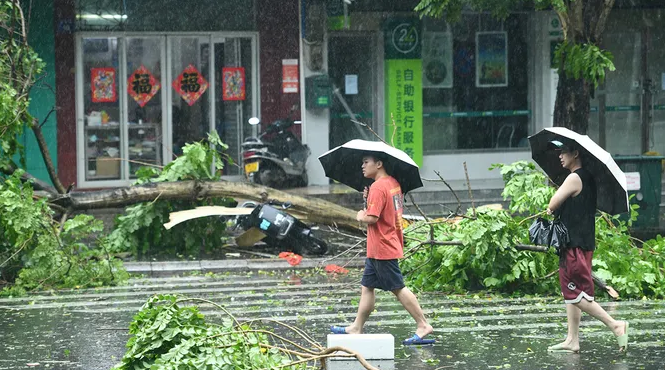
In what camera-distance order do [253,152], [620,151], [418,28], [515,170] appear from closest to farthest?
1. [515,170]
2. [253,152]
3. [418,28]
4. [620,151]

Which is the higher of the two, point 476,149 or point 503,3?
point 503,3

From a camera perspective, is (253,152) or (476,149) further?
(476,149)

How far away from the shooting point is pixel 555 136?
795cm

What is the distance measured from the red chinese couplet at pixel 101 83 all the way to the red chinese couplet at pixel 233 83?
2.22 m

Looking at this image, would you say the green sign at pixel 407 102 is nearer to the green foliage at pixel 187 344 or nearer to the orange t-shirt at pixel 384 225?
the orange t-shirt at pixel 384 225

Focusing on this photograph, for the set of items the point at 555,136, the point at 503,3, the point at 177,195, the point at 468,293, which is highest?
the point at 503,3

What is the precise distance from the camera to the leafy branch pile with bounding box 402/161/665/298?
1052 cm

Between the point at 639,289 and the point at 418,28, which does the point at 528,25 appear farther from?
the point at 639,289

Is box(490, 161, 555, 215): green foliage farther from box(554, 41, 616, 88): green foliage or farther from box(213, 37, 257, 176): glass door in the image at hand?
box(213, 37, 257, 176): glass door

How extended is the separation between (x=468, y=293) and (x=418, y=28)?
1043 centimetres

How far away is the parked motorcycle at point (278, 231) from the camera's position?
44.2 feet

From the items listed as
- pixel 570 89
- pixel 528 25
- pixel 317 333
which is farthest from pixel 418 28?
pixel 317 333

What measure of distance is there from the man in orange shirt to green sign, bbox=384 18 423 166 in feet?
39.4

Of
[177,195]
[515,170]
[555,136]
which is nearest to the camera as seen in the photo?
[555,136]
